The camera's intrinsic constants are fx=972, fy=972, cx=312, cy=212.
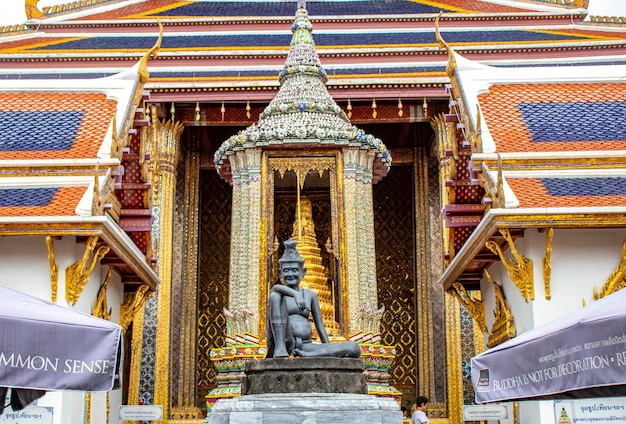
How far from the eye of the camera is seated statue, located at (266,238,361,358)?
247 inches

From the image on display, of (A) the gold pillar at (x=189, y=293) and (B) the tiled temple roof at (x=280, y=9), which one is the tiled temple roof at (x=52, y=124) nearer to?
(A) the gold pillar at (x=189, y=293)

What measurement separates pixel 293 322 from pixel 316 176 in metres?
5.28

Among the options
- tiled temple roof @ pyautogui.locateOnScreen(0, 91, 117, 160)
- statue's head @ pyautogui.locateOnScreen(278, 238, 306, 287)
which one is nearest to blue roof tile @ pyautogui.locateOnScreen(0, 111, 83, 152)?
tiled temple roof @ pyautogui.locateOnScreen(0, 91, 117, 160)

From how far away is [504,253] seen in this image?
28.8ft

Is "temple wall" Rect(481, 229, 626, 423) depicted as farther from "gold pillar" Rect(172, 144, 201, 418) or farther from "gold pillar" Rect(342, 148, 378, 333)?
"gold pillar" Rect(172, 144, 201, 418)

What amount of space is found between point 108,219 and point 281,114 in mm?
2554

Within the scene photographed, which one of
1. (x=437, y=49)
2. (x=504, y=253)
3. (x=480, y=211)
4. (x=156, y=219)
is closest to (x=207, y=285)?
(x=156, y=219)

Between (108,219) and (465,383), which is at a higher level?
(108,219)

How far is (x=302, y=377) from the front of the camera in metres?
5.90

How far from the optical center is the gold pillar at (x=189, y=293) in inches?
515

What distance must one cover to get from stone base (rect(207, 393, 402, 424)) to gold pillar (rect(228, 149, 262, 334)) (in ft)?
12.3

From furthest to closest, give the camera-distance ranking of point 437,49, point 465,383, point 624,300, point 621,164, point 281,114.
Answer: point 437,49
point 465,383
point 281,114
point 621,164
point 624,300

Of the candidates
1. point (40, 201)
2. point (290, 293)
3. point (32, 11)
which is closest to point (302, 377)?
point (290, 293)

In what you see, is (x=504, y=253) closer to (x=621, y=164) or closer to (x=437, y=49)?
(x=621, y=164)
